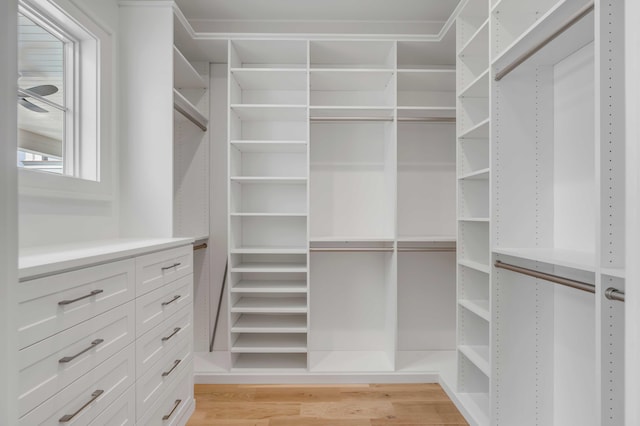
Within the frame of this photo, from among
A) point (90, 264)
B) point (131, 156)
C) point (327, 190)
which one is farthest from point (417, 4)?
point (90, 264)

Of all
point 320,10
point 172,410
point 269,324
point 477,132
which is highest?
point 320,10

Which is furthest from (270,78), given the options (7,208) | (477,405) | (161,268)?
(477,405)

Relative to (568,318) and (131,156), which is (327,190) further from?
(568,318)

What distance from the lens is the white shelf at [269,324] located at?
271 centimetres

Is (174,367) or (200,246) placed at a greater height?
(200,246)

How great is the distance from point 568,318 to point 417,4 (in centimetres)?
234

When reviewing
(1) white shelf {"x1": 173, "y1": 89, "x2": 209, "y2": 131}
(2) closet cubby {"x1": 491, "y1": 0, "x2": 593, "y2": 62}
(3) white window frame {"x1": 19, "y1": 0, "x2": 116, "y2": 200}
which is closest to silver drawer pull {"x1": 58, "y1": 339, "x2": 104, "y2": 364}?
(3) white window frame {"x1": 19, "y1": 0, "x2": 116, "y2": 200}

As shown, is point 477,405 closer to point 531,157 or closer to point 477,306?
point 477,306

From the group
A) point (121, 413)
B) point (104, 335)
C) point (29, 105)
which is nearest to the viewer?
point (104, 335)

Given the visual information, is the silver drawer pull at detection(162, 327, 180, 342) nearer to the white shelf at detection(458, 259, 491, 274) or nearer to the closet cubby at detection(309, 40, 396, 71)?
the white shelf at detection(458, 259, 491, 274)

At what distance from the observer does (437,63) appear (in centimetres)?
321

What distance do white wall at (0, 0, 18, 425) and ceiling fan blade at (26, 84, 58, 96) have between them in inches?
57.3

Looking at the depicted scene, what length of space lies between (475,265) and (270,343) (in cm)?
156

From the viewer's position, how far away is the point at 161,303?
1882 millimetres
